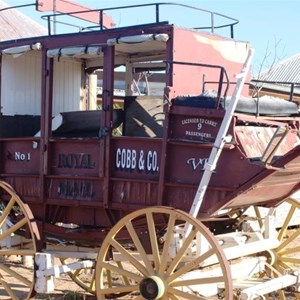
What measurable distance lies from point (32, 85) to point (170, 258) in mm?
3127

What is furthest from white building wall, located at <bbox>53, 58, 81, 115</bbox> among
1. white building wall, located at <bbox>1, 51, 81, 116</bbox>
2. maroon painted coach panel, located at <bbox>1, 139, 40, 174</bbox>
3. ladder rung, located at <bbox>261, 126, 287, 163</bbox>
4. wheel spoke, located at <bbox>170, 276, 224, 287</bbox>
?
ladder rung, located at <bbox>261, 126, 287, 163</bbox>

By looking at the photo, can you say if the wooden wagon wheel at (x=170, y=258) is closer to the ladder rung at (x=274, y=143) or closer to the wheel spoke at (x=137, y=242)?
the wheel spoke at (x=137, y=242)

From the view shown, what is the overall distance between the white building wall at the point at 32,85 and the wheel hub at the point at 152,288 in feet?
9.60

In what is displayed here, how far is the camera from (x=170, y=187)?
609cm

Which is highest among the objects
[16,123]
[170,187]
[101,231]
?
[16,123]

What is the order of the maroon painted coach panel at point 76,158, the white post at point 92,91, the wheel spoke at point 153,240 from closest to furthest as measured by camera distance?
the wheel spoke at point 153,240
the maroon painted coach panel at point 76,158
the white post at point 92,91

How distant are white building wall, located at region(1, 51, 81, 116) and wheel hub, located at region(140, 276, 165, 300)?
9.60 feet

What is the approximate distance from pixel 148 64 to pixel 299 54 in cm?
2229

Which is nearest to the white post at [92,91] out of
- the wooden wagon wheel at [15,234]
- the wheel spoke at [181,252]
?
the wooden wagon wheel at [15,234]

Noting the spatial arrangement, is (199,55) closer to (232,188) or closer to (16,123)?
(232,188)

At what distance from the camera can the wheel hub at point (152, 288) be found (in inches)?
225

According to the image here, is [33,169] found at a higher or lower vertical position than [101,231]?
higher

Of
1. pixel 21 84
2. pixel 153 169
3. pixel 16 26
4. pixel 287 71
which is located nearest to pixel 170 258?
pixel 153 169

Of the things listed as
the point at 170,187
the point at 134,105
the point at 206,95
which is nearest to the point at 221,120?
the point at 206,95
